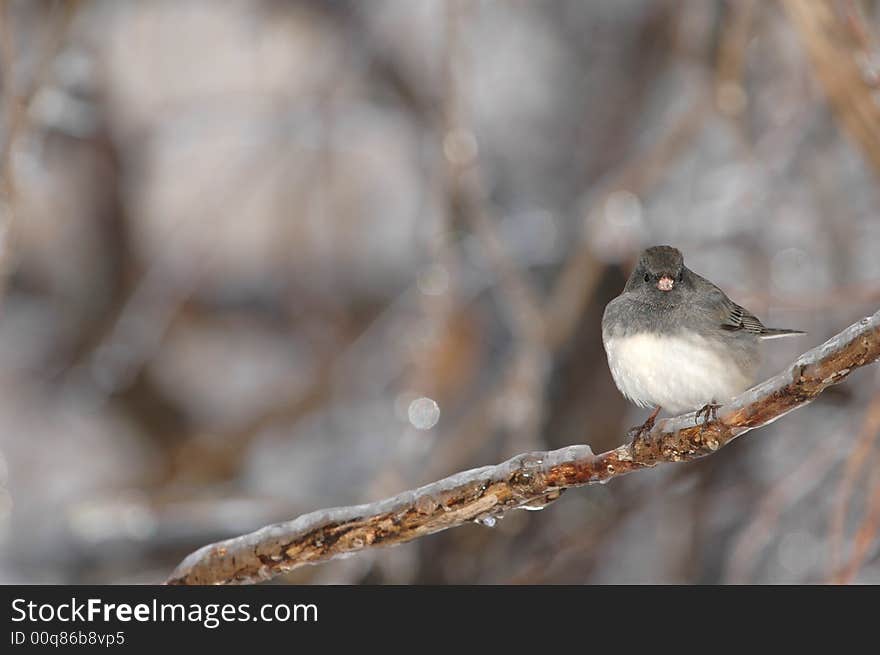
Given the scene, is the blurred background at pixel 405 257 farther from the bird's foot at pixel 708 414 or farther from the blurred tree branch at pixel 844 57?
the bird's foot at pixel 708 414

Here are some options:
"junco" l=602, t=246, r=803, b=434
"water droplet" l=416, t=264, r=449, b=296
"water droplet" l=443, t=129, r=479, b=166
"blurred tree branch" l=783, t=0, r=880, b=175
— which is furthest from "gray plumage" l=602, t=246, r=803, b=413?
"water droplet" l=416, t=264, r=449, b=296

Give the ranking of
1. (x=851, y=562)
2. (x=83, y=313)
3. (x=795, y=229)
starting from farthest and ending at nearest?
(x=83, y=313), (x=795, y=229), (x=851, y=562)

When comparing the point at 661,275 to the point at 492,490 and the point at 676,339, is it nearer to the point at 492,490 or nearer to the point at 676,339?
the point at 676,339

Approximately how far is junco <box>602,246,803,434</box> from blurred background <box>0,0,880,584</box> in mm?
359

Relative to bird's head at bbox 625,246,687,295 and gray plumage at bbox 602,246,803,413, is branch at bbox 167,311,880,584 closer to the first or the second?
gray plumage at bbox 602,246,803,413

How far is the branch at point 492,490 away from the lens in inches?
54.3

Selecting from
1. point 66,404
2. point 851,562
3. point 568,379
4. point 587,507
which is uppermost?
point 66,404

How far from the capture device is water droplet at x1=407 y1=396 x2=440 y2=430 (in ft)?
9.78

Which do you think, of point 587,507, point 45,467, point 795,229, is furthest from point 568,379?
point 45,467

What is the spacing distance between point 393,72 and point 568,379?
1510 mm

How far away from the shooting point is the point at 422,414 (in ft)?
9.96
